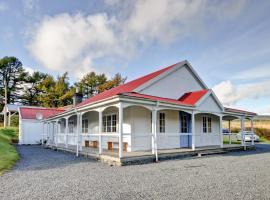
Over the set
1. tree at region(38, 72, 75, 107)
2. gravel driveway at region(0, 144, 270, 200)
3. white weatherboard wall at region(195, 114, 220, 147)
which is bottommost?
gravel driveway at region(0, 144, 270, 200)

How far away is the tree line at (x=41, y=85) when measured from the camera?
4546cm

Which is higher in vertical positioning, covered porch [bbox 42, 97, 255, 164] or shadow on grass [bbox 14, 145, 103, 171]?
covered porch [bbox 42, 97, 255, 164]

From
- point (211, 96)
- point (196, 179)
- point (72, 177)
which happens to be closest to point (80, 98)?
point (211, 96)

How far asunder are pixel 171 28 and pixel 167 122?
20.9 ft

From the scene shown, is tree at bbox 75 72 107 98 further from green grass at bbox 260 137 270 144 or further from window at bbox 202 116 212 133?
window at bbox 202 116 212 133

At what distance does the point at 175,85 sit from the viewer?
15891 millimetres

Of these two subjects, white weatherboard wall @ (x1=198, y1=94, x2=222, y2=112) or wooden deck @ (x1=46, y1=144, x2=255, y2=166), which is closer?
wooden deck @ (x1=46, y1=144, x2=255, y2=166)

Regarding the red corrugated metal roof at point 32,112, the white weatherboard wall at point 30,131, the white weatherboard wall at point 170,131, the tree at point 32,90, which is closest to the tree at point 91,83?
the tree at point 32,90

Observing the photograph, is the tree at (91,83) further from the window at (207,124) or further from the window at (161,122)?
the window at (161,122)

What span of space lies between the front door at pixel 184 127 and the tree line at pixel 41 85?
2996cm

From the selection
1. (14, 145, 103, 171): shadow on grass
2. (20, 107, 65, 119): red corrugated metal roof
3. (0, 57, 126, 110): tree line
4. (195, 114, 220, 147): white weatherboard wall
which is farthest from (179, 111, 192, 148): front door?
(0, 57, 126, 110): tree line

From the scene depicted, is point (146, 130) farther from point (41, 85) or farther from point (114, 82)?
point (41, 85)

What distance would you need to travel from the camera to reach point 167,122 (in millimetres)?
→ 14477

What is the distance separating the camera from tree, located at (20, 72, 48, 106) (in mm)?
48472
